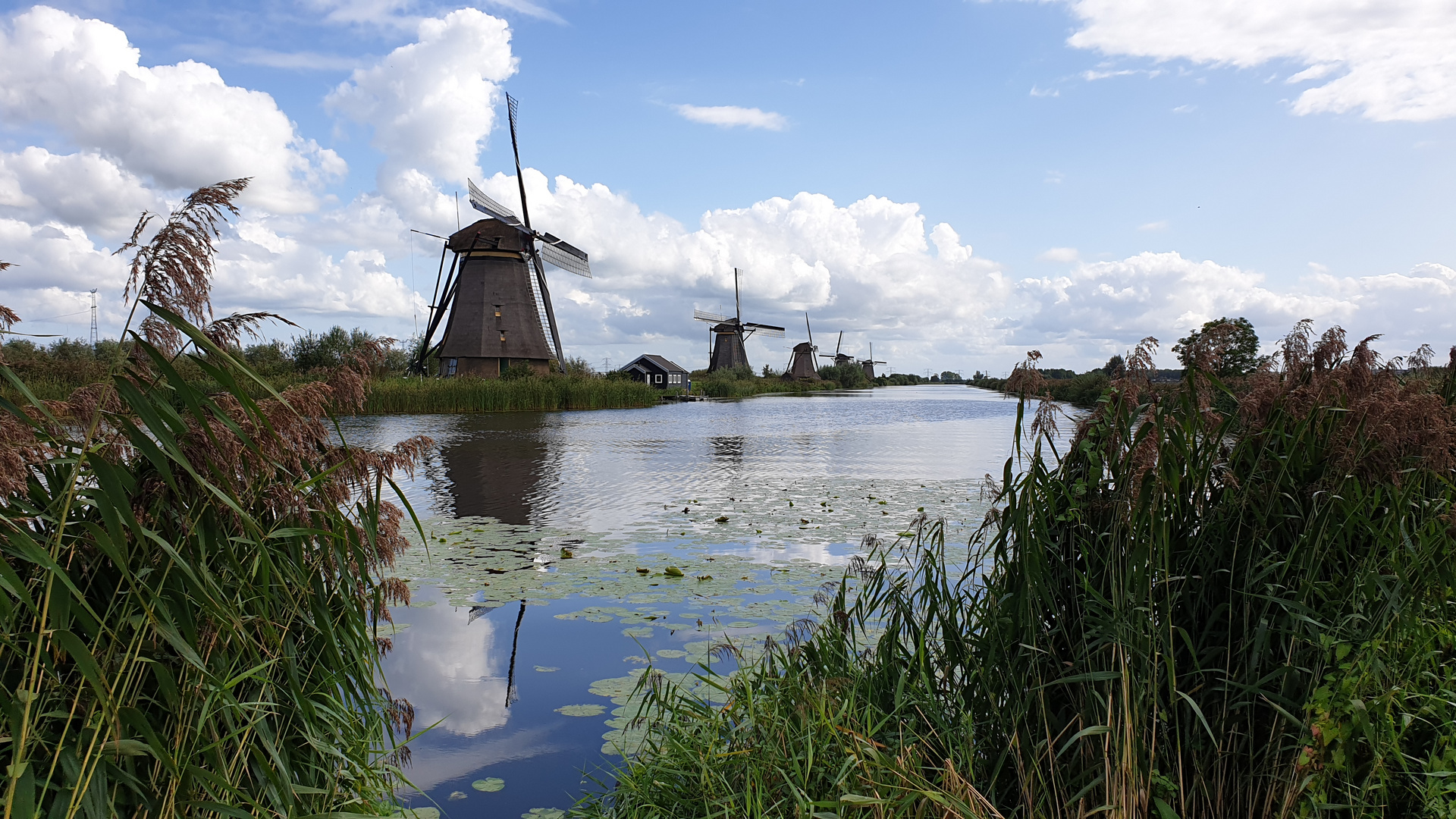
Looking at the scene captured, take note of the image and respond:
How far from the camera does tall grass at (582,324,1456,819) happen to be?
6.91 feet

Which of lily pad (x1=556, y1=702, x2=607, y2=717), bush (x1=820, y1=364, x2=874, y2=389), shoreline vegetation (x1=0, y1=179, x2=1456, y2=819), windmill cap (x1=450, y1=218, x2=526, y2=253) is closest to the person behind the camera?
shoreline vegetation (x1=0, y1=179, x2=1456, y2=819)

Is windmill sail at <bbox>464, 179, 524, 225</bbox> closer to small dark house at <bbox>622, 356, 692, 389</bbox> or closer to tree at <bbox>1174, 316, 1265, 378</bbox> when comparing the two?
small dark house at <bbox>622, 356, 692, 389</bbox>

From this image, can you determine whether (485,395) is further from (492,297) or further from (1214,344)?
(1214,344)

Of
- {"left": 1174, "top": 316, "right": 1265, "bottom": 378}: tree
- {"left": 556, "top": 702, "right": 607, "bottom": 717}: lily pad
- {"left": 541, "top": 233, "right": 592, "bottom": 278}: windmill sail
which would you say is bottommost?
{"left": 556, "top": 702, "right": 607, "bottom": 717}: lily pad

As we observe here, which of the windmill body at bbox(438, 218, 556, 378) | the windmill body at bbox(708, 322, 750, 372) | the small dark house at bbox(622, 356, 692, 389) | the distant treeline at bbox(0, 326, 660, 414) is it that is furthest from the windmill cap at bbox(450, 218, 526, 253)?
the windmill body at bbox(708, 322, 750, 372)

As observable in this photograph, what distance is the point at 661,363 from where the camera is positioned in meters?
56.2

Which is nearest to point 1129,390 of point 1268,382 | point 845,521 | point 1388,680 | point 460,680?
point 1268,382

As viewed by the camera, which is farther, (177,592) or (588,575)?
(588,575)

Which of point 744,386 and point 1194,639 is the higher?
point 744,386

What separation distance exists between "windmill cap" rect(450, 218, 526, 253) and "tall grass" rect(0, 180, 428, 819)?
33500 millimetres

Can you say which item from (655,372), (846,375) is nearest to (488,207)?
(655,372)

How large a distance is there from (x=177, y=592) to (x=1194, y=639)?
9.15 feet

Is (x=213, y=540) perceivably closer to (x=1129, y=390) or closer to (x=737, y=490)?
(x=1129, y=390)

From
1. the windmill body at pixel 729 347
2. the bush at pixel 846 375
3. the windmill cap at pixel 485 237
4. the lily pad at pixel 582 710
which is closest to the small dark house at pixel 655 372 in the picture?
the windmill body at pixel 729 347
